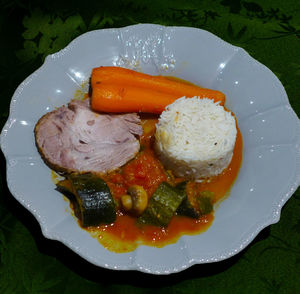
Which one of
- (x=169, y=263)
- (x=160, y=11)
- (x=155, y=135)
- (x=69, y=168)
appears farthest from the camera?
(x=160, y=11)

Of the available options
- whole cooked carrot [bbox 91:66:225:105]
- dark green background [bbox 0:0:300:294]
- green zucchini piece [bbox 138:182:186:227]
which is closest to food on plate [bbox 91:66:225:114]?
whole cooked carrot [bbox 91:66:225:105]

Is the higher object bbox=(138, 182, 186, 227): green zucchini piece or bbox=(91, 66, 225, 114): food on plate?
bbox=(91, 66, 225, 114): food on plate

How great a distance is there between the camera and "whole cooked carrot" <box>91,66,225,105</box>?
12.3ft

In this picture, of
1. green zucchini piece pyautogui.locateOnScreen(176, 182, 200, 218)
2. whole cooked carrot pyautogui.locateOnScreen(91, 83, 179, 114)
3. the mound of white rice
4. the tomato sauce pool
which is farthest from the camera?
whole cooked carrot pyautogui.locateOnScreen(91, 83, 179, 114)

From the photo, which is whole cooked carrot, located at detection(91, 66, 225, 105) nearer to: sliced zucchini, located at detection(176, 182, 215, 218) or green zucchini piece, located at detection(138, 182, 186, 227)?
sliced zucchini, located at detection(176, 182, 215, 218)

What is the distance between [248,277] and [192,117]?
145cm

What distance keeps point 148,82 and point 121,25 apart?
1.03m

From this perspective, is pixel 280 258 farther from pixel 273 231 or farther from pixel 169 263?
pixel 169 263

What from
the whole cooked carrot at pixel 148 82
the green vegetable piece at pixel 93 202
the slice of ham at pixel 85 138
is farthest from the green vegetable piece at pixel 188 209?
the whole cooked carrot at pixel 148 82

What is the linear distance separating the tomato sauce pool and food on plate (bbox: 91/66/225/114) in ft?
0.78

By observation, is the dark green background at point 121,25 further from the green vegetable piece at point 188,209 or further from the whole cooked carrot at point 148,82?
the whole cooked carrot at point 148,82

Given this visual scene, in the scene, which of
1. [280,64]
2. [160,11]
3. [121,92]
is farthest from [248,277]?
[160,11]

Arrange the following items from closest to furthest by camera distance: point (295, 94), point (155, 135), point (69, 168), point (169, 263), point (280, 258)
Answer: point (169, 263) < point (280, 258) < point (69, 168) < point (155, 135) < point (295, 94)

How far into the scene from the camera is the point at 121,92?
143 inches
